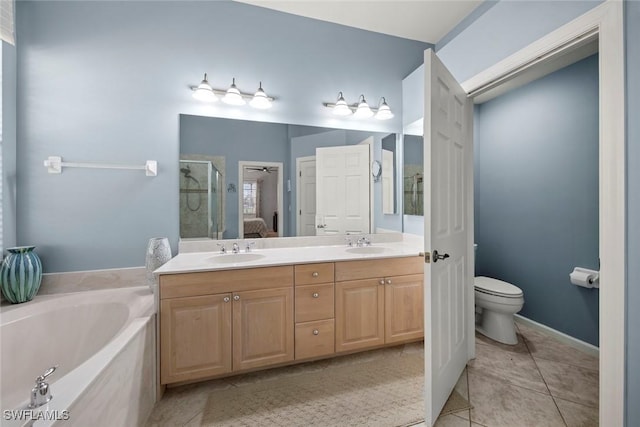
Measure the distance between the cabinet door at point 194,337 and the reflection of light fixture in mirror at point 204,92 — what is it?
148 centimetres

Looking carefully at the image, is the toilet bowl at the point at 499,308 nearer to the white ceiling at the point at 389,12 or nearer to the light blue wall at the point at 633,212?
the light blue wall at the point at 633,212

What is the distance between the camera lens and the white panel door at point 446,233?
4.57ft

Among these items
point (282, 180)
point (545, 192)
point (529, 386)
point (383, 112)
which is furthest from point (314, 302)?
point (545, 192)

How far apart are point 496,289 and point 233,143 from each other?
2.58 meters

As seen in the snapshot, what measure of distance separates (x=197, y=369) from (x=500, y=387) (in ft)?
6.25

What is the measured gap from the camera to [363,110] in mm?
2529

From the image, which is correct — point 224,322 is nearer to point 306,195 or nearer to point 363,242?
point 306,195

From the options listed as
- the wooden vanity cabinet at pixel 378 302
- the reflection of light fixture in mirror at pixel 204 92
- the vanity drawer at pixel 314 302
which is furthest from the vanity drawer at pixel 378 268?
the reflection of light fixture in mirror at pixel 204 92

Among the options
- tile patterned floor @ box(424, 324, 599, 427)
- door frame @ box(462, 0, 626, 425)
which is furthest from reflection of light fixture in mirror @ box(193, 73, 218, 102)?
tile patterned floor @ box(424, 324, 599, 427)

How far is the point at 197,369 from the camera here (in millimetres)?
1629

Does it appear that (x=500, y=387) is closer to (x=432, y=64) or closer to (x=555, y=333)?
(x=555, y=333)

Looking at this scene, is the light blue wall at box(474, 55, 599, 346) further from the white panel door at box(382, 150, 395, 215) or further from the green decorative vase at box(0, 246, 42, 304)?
the green decorative vase at box(0, 246, 42, 304)

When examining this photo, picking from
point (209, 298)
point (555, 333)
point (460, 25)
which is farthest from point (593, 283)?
point (209, 298)

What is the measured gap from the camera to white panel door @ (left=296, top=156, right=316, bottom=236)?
2393 mm
